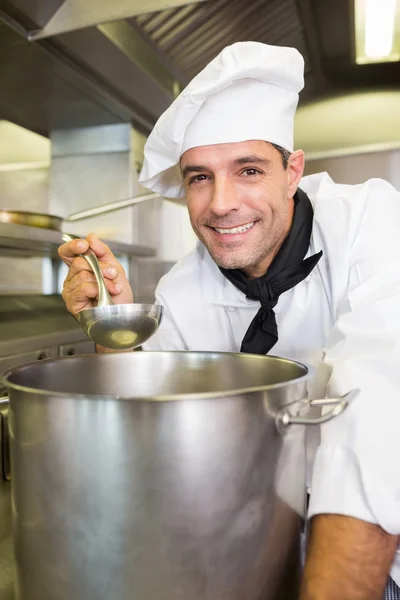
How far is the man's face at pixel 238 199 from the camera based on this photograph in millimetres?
927

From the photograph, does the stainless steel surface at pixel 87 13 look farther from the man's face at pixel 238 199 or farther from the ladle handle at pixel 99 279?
the ladle handle at pixel 99 279

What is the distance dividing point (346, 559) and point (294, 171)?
29.5 inches

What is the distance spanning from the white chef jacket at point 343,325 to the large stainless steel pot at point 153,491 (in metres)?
0.14

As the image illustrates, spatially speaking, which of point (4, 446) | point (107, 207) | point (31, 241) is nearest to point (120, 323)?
point (4, 446)

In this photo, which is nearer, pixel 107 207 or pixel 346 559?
pixel 346 559

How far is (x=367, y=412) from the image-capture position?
1.87 feet

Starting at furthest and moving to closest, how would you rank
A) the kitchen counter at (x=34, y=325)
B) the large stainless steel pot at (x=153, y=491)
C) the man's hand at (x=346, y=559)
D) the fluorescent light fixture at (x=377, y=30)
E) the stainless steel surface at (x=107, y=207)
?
the stainless steel surface at (x=107, y=207) → the fluorescent light fixture at (x=377, y=30) → the kitchen counter at (x=34, y=325) → the man's hand at (x=346, y=559) → the large stainless steel pot at (x=153, y=491)

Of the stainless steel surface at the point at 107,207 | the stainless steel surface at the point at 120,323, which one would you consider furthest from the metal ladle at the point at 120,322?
the stainless steel surface at the point at 107,207

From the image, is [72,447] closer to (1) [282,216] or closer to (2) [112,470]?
(2) [112,470]

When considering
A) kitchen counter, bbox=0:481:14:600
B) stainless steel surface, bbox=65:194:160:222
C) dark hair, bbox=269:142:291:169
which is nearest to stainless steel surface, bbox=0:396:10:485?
kitchen counter, bbox=0:481:14:600

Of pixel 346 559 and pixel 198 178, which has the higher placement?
pixel 198 178

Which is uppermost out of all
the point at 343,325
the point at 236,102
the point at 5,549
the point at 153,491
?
the point at 236,102

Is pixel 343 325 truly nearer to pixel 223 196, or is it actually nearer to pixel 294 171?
pixel 223 196

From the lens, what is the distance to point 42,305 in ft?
6.19
